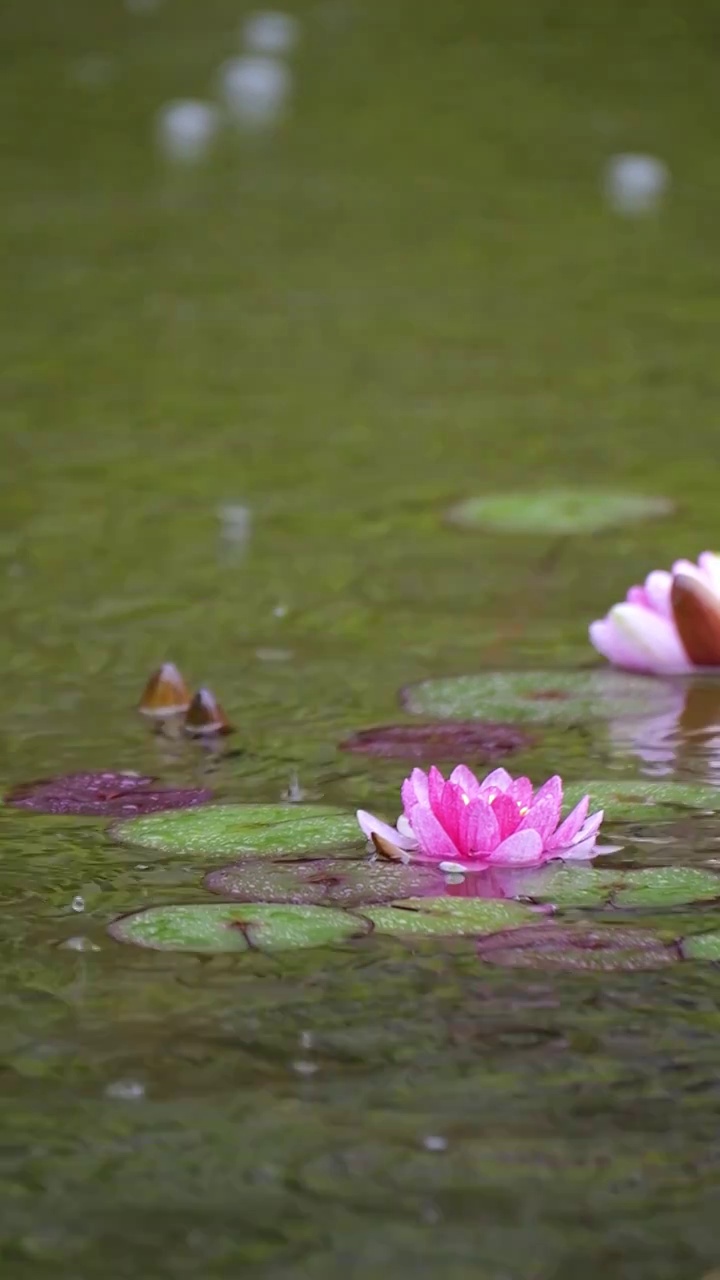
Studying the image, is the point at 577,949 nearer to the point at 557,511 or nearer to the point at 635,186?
the point at 557,511

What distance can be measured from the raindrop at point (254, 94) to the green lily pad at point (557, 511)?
3.24 meters

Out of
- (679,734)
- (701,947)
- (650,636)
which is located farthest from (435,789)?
(650,636)

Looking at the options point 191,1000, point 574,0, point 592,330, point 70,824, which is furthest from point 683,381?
point 574,0

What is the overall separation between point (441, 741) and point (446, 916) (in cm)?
52

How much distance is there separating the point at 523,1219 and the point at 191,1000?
350 millimetres

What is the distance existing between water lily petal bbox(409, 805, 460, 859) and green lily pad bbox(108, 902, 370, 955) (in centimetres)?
12

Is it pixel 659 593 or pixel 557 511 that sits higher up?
pixel 659 593

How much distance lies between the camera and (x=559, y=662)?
229cm

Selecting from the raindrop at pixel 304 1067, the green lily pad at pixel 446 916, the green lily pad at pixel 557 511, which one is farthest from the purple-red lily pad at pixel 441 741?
the green lily pad at pixel 557 511

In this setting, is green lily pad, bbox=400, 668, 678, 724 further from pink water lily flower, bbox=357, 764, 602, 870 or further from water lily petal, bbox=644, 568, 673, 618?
pink water lily flower, bbox=357, 764, 602, 870

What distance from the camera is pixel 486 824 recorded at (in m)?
1.60

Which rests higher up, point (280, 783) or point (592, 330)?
point (280, 783)

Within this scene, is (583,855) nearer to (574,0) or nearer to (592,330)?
(592,330)

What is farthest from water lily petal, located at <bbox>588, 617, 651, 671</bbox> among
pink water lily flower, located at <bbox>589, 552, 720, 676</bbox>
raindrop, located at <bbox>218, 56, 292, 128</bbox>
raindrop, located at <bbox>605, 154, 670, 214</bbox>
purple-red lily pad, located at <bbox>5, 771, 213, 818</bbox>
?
raindrop, located at <bbox>218, 56, 292, 128</bbox>
